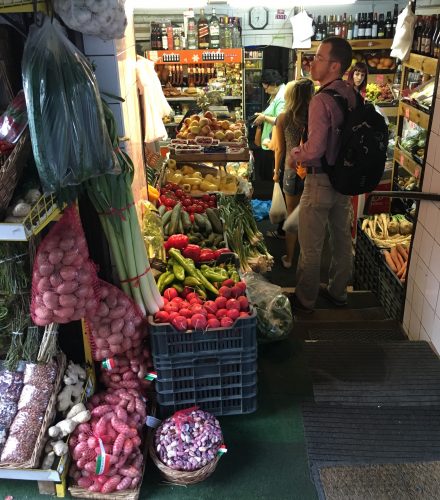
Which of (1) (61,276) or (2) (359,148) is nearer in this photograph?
(1) (61,276)

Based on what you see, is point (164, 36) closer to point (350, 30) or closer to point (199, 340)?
point (350, 30)

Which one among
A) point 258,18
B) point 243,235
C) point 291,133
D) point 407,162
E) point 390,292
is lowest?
point 390,292

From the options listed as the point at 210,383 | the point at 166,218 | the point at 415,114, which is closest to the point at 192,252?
the point at 166,218

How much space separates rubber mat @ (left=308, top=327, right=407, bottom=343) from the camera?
12.2 ft

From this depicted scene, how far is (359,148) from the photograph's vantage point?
3598 millimetres

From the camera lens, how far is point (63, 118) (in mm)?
1876

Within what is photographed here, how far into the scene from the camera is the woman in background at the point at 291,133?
4781 millimetres

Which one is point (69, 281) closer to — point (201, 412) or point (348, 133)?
point (201, 412)

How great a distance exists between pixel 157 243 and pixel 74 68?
1.52 m

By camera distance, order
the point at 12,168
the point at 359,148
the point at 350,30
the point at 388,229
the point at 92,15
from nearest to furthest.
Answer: the point at 12,168 → the point at 92,15 → the point at 359,148 → the point at 388,229 → the point at 350,30

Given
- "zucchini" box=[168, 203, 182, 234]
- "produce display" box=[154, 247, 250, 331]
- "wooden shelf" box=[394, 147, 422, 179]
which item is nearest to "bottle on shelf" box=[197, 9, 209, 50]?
"wooden shelf" box=[394, 147, 422, 179]

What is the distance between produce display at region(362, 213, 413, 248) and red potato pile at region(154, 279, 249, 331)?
2.51m

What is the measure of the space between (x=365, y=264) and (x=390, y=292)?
2.64ft

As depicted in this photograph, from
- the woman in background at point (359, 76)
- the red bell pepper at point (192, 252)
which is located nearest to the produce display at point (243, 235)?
the red bell pepper at point (192, 252)
